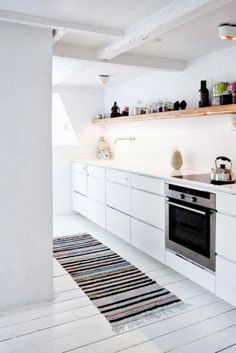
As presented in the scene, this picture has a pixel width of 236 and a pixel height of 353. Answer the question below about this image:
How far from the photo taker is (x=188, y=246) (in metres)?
2.82

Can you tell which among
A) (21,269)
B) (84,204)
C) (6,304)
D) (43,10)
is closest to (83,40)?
(43,10)

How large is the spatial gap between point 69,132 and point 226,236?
370 cm

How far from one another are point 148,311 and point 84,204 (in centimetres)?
266

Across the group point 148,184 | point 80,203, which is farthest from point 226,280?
point 80,203

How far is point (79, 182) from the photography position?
5.08m

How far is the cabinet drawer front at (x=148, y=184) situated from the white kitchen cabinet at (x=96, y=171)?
804mm

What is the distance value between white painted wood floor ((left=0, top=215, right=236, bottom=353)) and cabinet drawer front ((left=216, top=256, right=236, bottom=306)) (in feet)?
0.44

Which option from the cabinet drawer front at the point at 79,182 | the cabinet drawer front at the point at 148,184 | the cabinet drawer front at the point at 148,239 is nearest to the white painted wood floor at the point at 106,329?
the cabinet drawer front at the point at 148,239

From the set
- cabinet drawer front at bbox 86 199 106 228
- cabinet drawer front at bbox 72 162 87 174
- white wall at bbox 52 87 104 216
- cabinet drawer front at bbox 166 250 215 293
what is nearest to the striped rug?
cabinet drawer front at bbox 166 250 215 293

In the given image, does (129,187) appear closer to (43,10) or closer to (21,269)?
(21,269)

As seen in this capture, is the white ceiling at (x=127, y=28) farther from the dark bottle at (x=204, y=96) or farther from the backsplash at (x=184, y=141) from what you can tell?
the backsplash at (x=184, y=141)

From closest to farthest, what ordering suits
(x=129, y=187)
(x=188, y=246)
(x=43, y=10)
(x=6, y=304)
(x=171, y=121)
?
(x=43, y=10) → (x=6, y=304) → (x=188, y=246) → (x=129, y=187) → (x=171, y=121)

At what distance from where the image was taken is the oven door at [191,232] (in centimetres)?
257

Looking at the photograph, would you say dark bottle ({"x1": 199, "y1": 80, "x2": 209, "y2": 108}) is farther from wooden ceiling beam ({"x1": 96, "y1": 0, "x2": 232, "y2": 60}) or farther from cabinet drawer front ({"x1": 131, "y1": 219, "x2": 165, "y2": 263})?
cabinet drawer front ({"x1": 131, "y1": 219, "x2": 165, "y2": 263})
